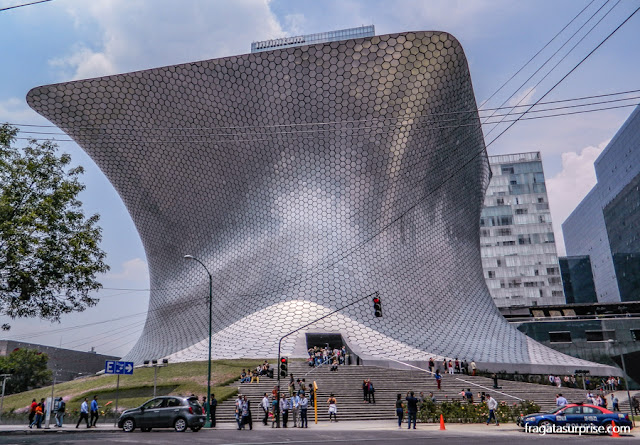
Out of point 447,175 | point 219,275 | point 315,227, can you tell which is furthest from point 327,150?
point 219,275

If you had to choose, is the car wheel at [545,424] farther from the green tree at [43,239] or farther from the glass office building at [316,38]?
the glass office building at [316,38]

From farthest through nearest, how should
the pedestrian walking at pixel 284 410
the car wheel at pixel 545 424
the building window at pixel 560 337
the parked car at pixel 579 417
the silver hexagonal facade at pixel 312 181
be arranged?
1. the building window at pixel 560 337
2. the silver hexagonal facade at pixel 312 181
3. the pedestrian walking at pixel 284 410
4. the car wheel at pixel 545 424
5. the parked car at pixel 579 417

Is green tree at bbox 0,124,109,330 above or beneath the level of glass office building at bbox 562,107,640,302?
beneath

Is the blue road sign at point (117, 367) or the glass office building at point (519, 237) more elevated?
the glass office building at point (519, 237)

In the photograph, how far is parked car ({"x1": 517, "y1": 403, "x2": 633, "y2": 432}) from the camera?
1647cm

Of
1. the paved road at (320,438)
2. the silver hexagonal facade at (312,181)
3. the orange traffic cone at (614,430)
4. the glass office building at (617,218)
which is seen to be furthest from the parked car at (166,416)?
the glass office building at (617,218)

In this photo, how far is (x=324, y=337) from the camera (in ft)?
121

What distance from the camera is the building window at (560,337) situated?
49584 mm

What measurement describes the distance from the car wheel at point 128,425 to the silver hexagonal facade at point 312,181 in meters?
16.4

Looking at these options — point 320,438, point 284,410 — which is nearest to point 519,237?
point 284,410

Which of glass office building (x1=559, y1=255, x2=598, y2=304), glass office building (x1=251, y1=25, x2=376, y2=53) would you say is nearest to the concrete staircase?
glass office building (x1=251, y1=25, x2=376, y2=53)

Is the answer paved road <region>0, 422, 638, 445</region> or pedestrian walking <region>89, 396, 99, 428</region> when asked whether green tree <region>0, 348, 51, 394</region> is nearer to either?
pedestrian walking <region>89, 396, 99, 428</region>

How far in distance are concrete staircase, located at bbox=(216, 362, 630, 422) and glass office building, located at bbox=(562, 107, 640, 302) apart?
64212 mm

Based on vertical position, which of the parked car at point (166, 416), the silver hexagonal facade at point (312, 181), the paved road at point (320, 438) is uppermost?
the silver hexagonal facade at point (312, 181)
